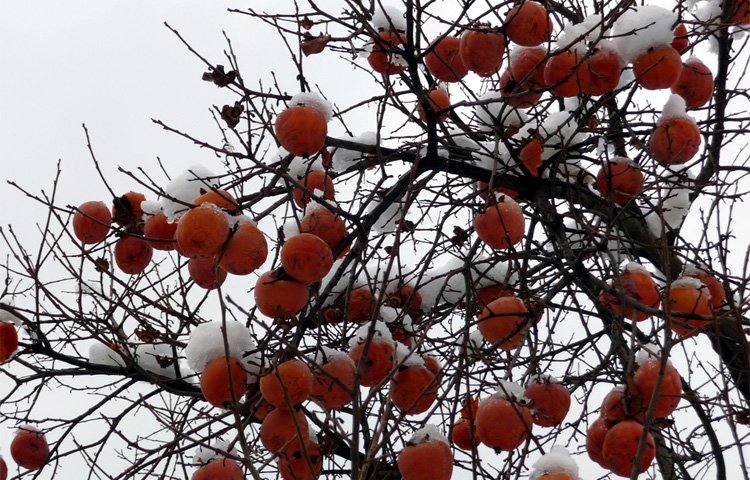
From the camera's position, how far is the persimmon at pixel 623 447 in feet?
7.18

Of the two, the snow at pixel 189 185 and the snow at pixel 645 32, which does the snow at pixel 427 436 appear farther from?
the snow at pixel 645 32

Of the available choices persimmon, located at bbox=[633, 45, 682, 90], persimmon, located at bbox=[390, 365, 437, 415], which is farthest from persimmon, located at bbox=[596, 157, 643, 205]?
persimmon, located at bbox=[390, 365, 437, 415]

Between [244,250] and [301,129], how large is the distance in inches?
20.1

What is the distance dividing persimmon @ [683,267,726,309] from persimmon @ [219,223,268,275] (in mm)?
1844

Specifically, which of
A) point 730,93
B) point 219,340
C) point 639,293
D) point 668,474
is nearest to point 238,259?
point 219,340

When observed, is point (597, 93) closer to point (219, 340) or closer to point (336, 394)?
point (336, 394)

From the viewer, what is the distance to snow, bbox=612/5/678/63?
2.87m

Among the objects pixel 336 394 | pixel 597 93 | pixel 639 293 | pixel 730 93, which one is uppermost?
pixel 730 93

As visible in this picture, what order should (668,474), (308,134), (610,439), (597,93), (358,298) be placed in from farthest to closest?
1. (668,474)
2. (358,298)
3. (597,93)
4. (308,134)
5. (610,439)

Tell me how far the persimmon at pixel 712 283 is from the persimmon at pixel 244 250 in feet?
6.05

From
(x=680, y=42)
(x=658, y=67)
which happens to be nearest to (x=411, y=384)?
(x=658, y=67)

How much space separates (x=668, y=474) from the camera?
3584 mm

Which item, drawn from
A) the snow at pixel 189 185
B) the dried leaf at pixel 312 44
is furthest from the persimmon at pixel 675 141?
the snow at pixel 189 185

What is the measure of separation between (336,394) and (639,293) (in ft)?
4.07
